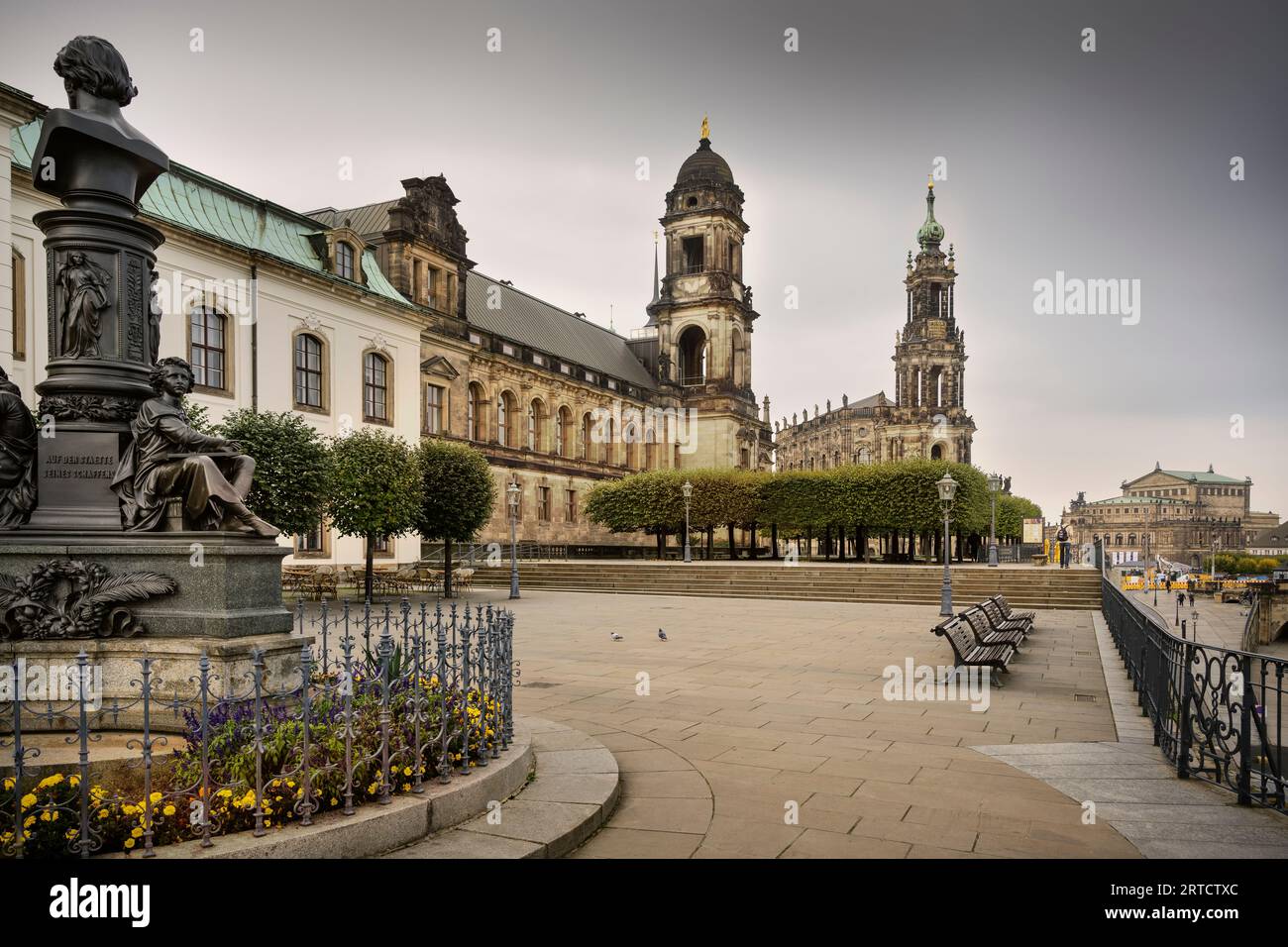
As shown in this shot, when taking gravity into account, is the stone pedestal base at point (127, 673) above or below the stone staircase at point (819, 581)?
above

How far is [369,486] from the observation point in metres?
24.4

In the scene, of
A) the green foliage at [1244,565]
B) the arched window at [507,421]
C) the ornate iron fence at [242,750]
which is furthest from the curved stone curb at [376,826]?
the green foliage at [1244,565]

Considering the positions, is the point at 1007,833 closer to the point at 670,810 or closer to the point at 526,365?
the point at 670,810

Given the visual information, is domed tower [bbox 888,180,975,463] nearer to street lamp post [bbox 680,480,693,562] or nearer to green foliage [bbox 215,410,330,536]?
A: street lamp post [bbox 680,480,693,562]

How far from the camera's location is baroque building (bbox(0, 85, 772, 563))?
27844 mm

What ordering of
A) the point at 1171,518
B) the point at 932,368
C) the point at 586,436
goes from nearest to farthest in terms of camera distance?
the point at 586,436
the point at 932,368
the point at 1171,518

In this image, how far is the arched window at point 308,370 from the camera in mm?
32812

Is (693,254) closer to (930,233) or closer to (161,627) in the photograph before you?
(930,233)

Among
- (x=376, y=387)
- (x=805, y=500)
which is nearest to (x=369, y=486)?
(x=376, y=387)

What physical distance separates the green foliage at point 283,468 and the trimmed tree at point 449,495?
16.6ft

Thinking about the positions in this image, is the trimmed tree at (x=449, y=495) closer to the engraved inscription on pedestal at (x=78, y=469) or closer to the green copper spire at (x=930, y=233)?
the engraved inscription on pedestal at (x=78, y=469)

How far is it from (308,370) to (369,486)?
36.7 feet
